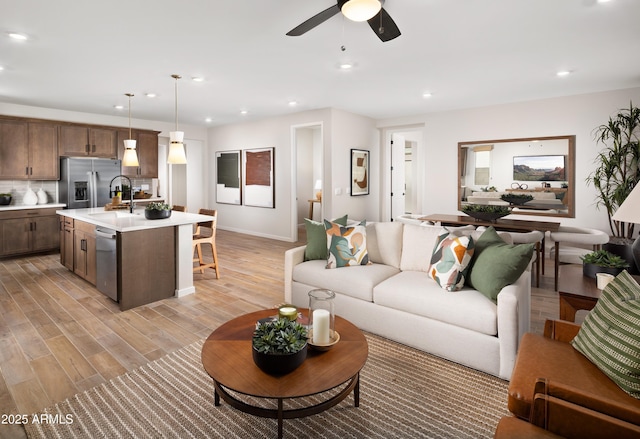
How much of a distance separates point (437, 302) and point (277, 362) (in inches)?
54.3

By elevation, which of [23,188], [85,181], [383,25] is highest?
[383,25]

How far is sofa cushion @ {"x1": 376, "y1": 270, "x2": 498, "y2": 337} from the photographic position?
7.59 feet

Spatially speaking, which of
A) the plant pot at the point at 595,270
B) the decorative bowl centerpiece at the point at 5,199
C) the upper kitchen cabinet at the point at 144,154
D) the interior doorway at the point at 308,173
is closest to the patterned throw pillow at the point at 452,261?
the plant pot at the point at 595,270

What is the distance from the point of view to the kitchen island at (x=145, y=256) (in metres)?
3.43

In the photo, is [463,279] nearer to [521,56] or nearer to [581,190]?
[521,56]

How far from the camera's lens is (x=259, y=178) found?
7.74 m

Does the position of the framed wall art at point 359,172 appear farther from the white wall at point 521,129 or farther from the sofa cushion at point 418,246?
the sofa cushion at point 418,246

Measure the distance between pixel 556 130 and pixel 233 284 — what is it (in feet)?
17.7

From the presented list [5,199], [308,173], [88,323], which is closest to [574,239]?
[88,323]

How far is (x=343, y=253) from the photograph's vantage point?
129 inches

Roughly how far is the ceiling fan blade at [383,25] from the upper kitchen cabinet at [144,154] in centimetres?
619

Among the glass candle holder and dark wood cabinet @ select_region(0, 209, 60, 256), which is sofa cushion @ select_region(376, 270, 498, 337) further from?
dark wood cabinet @ select_region(0, 209, 60, 256)

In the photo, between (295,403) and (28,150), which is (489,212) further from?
(28,150)

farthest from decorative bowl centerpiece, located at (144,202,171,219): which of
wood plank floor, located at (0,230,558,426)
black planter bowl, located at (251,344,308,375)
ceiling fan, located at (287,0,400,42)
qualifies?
black planter bowl, located at (251,344,308,375)
